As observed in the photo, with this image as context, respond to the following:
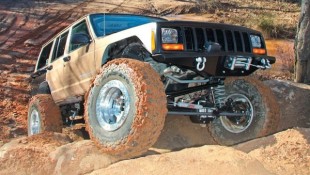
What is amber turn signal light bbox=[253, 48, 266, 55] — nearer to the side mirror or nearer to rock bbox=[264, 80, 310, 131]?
rock bbox=[264, 80, 310, 131]

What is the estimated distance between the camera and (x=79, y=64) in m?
6.03

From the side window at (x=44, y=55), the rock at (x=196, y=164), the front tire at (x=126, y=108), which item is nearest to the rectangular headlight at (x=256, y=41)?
the front tire at (x=126, y=108)

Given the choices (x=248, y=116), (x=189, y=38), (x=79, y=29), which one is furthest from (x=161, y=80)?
(x=79, y=29)

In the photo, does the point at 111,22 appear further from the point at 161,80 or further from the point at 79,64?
the point at 161,80

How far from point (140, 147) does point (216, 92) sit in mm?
1692

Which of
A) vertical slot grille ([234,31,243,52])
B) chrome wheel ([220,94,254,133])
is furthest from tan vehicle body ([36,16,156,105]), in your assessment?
chrome wheel ([220,94,254,133])

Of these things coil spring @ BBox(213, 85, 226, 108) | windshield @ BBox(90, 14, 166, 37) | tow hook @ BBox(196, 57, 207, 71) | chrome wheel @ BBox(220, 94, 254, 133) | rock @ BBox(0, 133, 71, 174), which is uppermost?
windshield @ BBox(90, 14, 166, 37)

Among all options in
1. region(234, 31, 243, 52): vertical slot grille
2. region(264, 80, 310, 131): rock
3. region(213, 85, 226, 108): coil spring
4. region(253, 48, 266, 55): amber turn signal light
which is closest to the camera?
region(234, 31, 243, 52): vertical slot grille

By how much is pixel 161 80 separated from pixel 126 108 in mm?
555

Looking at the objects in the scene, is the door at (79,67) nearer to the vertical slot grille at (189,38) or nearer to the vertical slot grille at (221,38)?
the vertical slot grille at (189,38)

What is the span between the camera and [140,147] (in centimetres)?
387

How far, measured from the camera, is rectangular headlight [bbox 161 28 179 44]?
4.20 metres

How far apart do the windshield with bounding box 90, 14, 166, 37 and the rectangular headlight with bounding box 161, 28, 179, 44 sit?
5.28ft

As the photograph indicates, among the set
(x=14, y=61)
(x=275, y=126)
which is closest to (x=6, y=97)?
(x=14, y=61)
